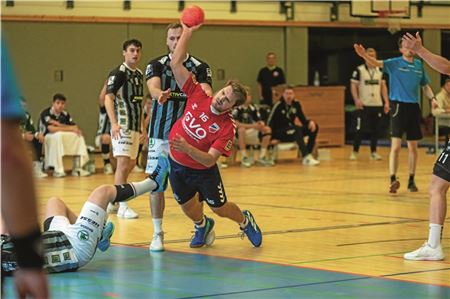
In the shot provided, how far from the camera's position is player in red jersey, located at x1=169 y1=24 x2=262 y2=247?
760 cm

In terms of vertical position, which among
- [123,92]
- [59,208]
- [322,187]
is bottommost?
[322,187]

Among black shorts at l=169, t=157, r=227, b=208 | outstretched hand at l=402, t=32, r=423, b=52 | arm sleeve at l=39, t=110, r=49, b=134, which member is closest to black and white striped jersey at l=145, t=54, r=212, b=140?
black shorts at l=169, t=157, r=227, b=208

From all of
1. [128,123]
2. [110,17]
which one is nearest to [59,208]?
[128,123]

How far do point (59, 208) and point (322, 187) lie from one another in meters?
7.49

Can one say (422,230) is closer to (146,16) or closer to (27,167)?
(27,167)

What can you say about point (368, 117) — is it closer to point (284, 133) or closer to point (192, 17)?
point (284, 133)

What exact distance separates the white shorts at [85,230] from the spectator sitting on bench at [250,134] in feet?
A: 39.5

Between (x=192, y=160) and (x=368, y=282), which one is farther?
(x=192, y=160)

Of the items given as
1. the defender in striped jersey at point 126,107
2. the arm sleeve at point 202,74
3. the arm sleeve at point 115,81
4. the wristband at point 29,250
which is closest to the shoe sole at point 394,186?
the defender in striped jersey at point 126,107

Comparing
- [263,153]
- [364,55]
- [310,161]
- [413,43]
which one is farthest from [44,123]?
[413,43]

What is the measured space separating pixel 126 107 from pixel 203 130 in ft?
10.1

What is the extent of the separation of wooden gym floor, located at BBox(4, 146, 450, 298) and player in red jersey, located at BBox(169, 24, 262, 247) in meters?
0.47

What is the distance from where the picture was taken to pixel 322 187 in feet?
46.6

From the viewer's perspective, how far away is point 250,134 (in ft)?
63.3
